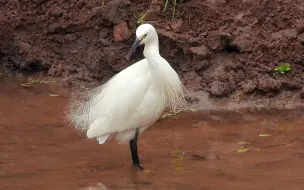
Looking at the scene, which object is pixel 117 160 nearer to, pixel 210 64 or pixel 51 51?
pixel 210 64

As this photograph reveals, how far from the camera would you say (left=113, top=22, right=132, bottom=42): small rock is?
1021cm

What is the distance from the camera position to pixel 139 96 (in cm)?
720

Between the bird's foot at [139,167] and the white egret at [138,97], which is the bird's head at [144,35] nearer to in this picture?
the white egret at [138,97]

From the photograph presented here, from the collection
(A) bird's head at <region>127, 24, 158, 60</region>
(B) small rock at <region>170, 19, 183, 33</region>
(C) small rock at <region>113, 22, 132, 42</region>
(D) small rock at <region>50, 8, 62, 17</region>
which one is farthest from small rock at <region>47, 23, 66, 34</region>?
(A) bird's head at <region>127, 24, 158, 60</region>

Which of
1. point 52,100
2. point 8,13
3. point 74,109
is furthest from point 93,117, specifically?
point 8,13

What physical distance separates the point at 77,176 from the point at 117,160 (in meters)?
0.76

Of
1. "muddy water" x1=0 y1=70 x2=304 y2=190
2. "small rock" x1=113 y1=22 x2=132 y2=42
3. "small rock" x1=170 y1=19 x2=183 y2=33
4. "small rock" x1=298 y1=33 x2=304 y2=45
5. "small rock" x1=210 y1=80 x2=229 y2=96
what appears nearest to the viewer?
"muddy water" x1=0 y1=70 x2=304 y2=190

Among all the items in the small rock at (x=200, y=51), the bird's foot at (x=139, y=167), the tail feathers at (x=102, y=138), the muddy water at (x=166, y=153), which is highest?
the small rock at (x=200, y=51)

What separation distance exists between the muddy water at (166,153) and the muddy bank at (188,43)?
549mm

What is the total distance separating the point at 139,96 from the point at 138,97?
2 centimetres

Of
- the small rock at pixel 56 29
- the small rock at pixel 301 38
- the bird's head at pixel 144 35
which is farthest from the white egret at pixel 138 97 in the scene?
the small rock at pixel 56 29

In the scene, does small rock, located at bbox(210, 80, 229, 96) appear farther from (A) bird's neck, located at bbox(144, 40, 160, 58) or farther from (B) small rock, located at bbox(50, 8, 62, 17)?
(B) small rock, located at bbox(50, 8, 62, 17)

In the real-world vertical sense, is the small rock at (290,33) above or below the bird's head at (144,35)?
below

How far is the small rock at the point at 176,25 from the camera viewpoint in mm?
10023
